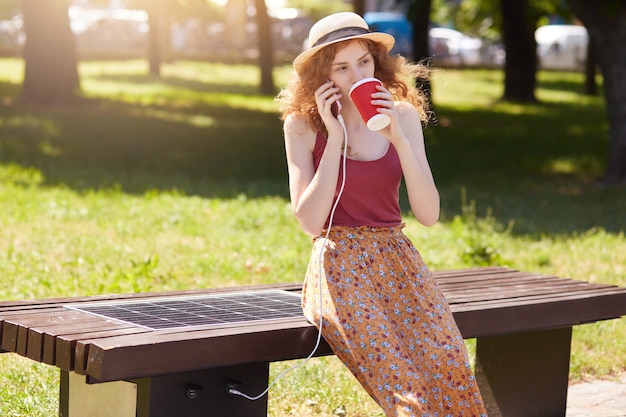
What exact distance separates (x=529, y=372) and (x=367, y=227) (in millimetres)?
1319

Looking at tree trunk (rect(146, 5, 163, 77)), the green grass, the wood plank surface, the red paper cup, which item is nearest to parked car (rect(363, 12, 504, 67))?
tree trunk (rect(146, 5, 163, 77))

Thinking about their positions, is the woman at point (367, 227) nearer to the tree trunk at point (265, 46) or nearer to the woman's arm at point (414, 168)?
the woman's arm at point (414, 168)

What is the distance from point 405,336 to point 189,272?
3494 mm

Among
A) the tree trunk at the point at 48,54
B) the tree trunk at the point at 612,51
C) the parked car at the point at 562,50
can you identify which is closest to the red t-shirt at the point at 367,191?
the tree trunk at the point at 612,51

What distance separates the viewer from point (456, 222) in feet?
29.1

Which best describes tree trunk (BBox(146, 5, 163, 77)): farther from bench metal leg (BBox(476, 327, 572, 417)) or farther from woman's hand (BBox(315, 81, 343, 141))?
woman's hand (BBox(315, 81, 343, 141))

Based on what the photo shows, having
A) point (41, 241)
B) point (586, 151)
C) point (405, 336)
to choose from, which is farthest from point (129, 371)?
point (586, 151)

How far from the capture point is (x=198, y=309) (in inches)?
152

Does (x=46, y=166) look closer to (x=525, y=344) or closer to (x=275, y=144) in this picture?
(x=275, y=144)

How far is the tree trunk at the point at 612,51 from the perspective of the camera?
12062 millimetres

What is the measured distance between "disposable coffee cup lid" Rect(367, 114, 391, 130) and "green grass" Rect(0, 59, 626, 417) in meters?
1.17

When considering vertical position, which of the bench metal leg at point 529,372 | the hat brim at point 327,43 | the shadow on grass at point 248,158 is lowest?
the shadow on grass at point 248,158

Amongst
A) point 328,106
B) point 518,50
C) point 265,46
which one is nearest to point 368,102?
point 328,106

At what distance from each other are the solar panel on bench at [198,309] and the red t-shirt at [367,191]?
428 millimetres
